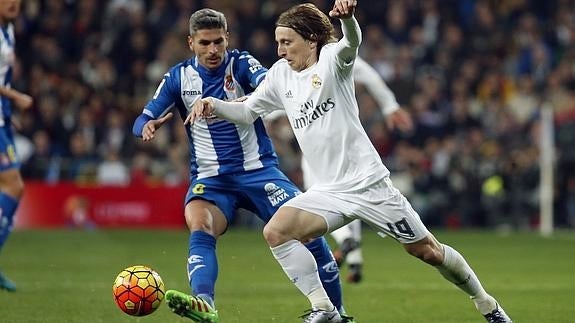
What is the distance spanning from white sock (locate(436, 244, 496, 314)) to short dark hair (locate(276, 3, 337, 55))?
1.65 meters

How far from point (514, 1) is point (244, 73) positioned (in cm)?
1848

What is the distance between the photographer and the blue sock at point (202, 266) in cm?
819

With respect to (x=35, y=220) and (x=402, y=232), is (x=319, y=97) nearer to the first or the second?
(x=402, y=232)

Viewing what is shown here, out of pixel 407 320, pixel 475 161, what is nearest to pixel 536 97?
pixel 475 161

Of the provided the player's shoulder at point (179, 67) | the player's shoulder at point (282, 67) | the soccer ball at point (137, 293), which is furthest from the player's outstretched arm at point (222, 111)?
the soccer ball at point (137, 293)

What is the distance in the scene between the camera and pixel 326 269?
8.60 m

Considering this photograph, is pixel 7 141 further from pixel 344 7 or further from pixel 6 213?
pixel 344 7

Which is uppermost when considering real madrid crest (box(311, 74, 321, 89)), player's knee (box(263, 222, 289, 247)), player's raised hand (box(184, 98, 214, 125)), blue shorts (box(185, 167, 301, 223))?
real madrid crest (box(311, 74, 321, 89))

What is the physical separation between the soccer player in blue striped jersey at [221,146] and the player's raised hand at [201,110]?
63 cm

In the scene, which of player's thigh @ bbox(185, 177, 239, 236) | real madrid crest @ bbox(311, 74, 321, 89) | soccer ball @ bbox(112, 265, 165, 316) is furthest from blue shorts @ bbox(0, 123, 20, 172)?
real madrid crest @ bbox(311, 74, 321, 89)

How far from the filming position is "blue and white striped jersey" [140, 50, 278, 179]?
29.0 feet

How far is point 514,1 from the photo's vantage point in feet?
86.2

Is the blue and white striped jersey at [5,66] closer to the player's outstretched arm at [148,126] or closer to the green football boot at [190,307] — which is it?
the player's outstretched arm at [148,126]

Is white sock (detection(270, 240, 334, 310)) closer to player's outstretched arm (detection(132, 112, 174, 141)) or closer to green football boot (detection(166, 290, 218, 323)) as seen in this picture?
green football boot (detection(166, 290, 218, 323))
